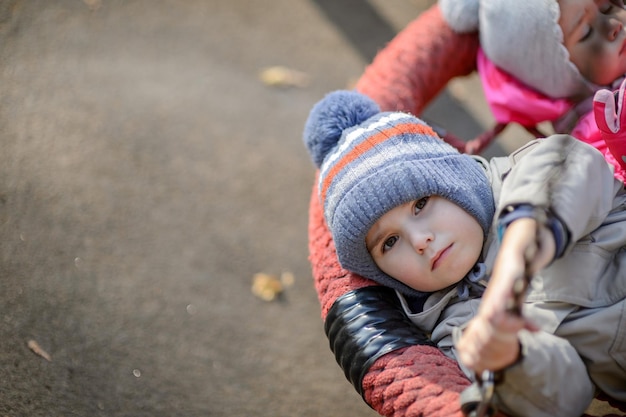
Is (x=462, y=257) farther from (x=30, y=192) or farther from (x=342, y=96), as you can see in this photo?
(x=30, y=192)

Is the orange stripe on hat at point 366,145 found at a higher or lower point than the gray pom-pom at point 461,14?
lower

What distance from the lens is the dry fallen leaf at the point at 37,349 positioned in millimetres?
2559

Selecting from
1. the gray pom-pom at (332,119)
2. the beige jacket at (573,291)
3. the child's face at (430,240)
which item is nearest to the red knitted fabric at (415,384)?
the beige jacket at (573,291)

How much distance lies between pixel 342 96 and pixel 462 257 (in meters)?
0.65

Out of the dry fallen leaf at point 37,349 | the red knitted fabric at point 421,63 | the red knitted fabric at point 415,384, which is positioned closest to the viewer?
the red knitted fabric at point 415,384

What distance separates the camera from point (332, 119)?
2170 millimetres

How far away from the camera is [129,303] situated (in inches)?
113

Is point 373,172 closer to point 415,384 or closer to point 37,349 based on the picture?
point 415,384

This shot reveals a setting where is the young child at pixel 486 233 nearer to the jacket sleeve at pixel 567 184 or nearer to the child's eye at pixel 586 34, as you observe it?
the jacket sleeve at pixel 567 184

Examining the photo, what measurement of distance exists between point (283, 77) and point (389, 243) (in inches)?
89.1

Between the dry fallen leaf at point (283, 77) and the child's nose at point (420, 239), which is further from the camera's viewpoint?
the dry fallen leaf at point (283, 77)

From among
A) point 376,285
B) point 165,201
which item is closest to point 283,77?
point 165,201

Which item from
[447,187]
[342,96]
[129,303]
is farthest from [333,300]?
[129,303]

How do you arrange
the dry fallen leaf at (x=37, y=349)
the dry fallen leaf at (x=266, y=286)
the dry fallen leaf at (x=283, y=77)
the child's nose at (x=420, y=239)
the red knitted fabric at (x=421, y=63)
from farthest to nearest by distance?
the dry fallen leaf at (x=283, y=77), the dry fallen leaf at (x=266, y=286), the red knitted fabric at (x=421, y=63), the dry fallen leaf at (x=37, y=349), the child's nose at (x=420, y=239)
